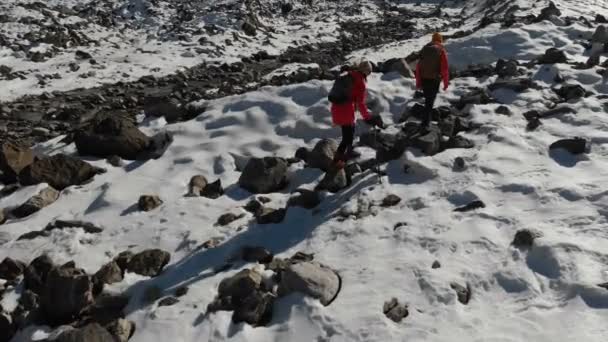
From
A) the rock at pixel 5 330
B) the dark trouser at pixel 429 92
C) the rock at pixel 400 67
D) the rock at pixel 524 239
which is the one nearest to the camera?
the rock at pixel 5 330

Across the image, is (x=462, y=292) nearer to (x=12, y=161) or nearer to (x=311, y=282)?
(x=311, y=282)

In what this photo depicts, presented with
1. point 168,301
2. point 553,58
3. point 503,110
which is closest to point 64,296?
point 168,301

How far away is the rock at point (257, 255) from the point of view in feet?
25.6

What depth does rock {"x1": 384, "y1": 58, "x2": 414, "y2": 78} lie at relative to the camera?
1447cm

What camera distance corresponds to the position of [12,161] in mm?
10312

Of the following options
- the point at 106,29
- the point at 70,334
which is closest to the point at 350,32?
the point at 106,29

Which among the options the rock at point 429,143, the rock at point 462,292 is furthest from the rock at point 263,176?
the rock at point 462,292

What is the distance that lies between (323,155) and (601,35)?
11.4m

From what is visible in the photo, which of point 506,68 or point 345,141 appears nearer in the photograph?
point 345,141

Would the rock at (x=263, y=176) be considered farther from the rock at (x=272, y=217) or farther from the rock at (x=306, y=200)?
the rock at (x=272, y=217)

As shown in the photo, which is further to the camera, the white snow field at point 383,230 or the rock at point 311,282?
the rock at point 311,282

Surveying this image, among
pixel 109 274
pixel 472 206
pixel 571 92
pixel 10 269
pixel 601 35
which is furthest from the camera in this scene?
pixel 601 35

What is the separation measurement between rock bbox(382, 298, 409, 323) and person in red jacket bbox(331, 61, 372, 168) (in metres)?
3.67

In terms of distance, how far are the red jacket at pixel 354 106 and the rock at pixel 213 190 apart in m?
2.36
